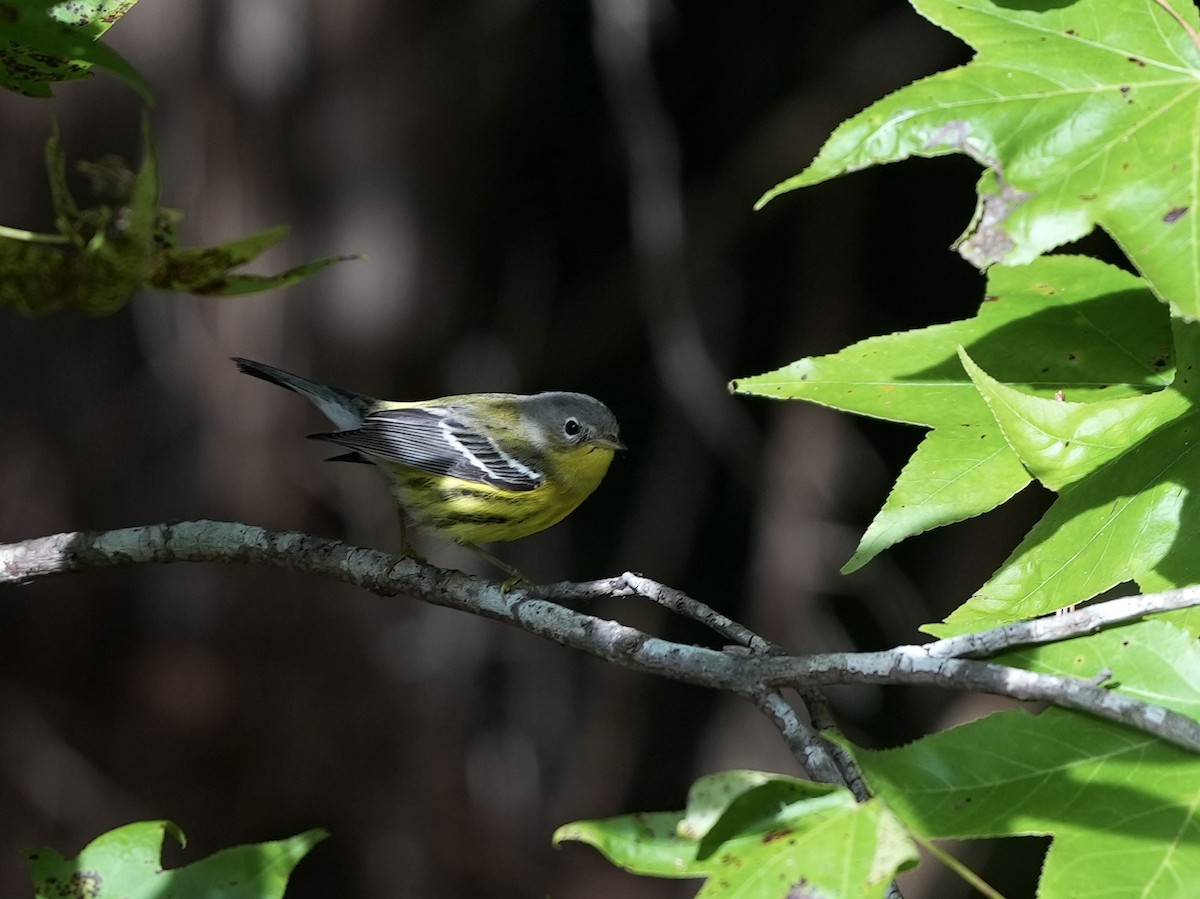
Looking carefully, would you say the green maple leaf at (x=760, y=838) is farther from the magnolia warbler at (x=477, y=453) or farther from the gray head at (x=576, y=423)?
the gray head at (x=576, y=423)

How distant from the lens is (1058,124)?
146 centimetres

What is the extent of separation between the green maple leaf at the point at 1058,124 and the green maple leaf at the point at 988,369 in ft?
1.17

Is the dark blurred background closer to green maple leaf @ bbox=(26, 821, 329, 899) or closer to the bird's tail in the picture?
the bird's tail

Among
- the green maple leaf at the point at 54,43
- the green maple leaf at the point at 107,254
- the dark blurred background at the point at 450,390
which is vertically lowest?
the dark blurred background at the point at 450,390

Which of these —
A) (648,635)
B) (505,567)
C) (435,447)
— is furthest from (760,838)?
(435,447)

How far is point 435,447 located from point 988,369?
6.32 ft

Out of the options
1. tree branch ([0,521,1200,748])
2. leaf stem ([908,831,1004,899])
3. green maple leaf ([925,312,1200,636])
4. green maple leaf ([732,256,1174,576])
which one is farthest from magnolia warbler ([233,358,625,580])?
leaf stem ([908,831,1004,899])

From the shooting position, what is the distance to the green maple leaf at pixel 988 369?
173 centimetres

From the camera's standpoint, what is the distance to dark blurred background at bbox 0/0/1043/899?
4461 mm

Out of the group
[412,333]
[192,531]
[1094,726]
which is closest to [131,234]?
[192,531]

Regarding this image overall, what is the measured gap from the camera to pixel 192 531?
2.00 m

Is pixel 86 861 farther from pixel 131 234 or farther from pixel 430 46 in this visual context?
pixel 430 46

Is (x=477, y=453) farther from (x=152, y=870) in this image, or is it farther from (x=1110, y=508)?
(x=1110, y=508)

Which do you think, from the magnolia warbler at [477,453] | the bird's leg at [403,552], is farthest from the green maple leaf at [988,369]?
the magnolia warbler at [477,453]
